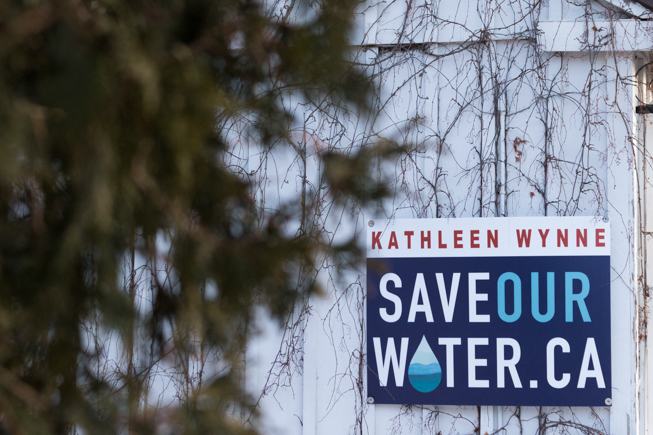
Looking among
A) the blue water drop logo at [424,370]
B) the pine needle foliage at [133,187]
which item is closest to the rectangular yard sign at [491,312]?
the blue water drop logo at [424,370]

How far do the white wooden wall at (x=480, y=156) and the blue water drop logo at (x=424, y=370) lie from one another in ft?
0.43

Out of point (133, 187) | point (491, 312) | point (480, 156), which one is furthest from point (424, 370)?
point (133, 187)

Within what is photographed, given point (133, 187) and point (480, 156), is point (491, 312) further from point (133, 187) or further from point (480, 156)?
point (133, 187)

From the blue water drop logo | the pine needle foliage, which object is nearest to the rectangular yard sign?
the blue water drop logo

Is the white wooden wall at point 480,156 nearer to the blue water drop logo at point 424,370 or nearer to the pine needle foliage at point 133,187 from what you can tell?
the blue water drop logo at point 424,370

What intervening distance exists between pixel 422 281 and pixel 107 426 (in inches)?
81.1

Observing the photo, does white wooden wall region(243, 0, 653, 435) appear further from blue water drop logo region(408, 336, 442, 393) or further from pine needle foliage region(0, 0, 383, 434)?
pine needle foliage region(0, 0, 383, 434)

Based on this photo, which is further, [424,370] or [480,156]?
[480,156]

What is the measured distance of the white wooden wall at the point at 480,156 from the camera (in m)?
2.93

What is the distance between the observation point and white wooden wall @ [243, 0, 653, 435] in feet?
9.61

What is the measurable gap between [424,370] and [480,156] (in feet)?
3.43

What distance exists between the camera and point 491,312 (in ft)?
9.56

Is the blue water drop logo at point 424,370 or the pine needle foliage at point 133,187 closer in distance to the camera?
the pine needle foliage at point 133,187

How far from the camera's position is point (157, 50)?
0.98 m
